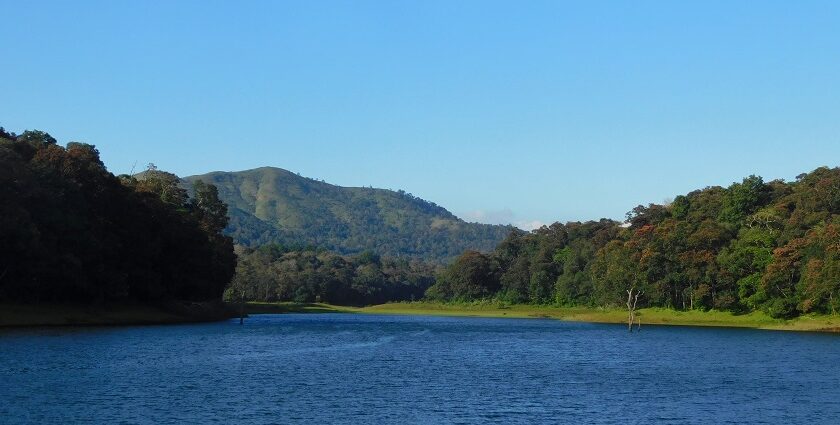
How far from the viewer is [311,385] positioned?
48.2 m

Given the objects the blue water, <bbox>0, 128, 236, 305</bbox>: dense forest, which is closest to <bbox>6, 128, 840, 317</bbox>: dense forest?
<bbox>0, 128, 236, 305</bbox>: dense forest

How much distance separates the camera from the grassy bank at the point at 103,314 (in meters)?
85.1

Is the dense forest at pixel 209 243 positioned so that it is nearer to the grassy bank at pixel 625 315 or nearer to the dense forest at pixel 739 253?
the dense forest at pixel 739 253

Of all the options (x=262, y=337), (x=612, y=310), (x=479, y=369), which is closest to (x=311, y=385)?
(x=479, y=369)

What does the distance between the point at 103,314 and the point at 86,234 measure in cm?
1138

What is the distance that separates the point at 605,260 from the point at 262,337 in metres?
78.9

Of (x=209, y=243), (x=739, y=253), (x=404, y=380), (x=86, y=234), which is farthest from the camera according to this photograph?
(x=209, y=243)

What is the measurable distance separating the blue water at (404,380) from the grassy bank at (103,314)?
5037mm

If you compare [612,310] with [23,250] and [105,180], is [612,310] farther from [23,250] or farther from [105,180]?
[23,250]

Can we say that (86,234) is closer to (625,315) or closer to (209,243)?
(209,243)

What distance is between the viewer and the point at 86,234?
91.4 metres

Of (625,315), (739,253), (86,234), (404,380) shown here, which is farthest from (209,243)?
(404,380)

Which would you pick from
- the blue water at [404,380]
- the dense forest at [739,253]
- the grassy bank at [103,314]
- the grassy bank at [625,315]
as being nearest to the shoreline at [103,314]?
the grassy bank at [103,314]

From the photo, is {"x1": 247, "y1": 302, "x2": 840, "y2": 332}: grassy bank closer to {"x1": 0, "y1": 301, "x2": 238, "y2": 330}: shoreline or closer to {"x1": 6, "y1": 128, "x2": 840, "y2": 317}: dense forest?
{"x1": 6, "y1": 128, "x2": 840, "y2": 317}: dense forest
